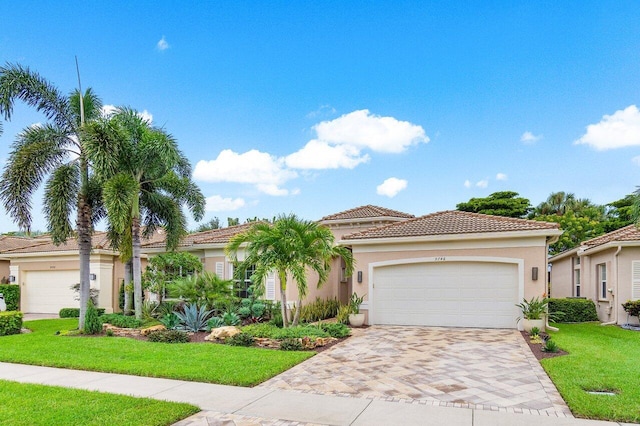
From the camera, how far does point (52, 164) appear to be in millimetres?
14344

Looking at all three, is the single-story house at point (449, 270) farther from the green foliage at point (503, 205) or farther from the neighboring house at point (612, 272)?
the green foliage at point (503, 205)

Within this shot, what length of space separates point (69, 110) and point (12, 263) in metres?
13.8

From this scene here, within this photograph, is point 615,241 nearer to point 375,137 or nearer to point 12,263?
point 375,137

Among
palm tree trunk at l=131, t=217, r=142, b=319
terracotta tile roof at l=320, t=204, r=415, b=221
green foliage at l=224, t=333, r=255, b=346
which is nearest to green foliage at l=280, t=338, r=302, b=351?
green foliage at l=224, t=333, r=255, b=346

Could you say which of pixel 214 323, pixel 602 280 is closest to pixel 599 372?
pixel 214 323

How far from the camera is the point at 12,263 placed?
78.2 feet

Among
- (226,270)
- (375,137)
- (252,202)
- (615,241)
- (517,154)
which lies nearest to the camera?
(615,241)

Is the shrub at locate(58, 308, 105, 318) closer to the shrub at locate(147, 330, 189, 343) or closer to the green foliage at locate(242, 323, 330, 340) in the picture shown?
the shrub at locate(147, 330, 189, 343)

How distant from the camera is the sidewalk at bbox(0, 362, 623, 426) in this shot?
568cm

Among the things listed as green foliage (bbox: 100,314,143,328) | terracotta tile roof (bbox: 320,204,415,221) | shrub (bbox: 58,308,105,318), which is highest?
terracotta tile roof (bbox: 320,204,415,221)

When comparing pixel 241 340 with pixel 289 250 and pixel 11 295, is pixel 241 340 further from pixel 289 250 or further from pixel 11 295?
pixel 11 295

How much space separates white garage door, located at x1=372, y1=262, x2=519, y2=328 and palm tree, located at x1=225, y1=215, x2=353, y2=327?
3.05 m

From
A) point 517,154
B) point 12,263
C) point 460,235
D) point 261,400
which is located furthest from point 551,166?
point 12,263

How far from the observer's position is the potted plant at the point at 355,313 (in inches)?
579
